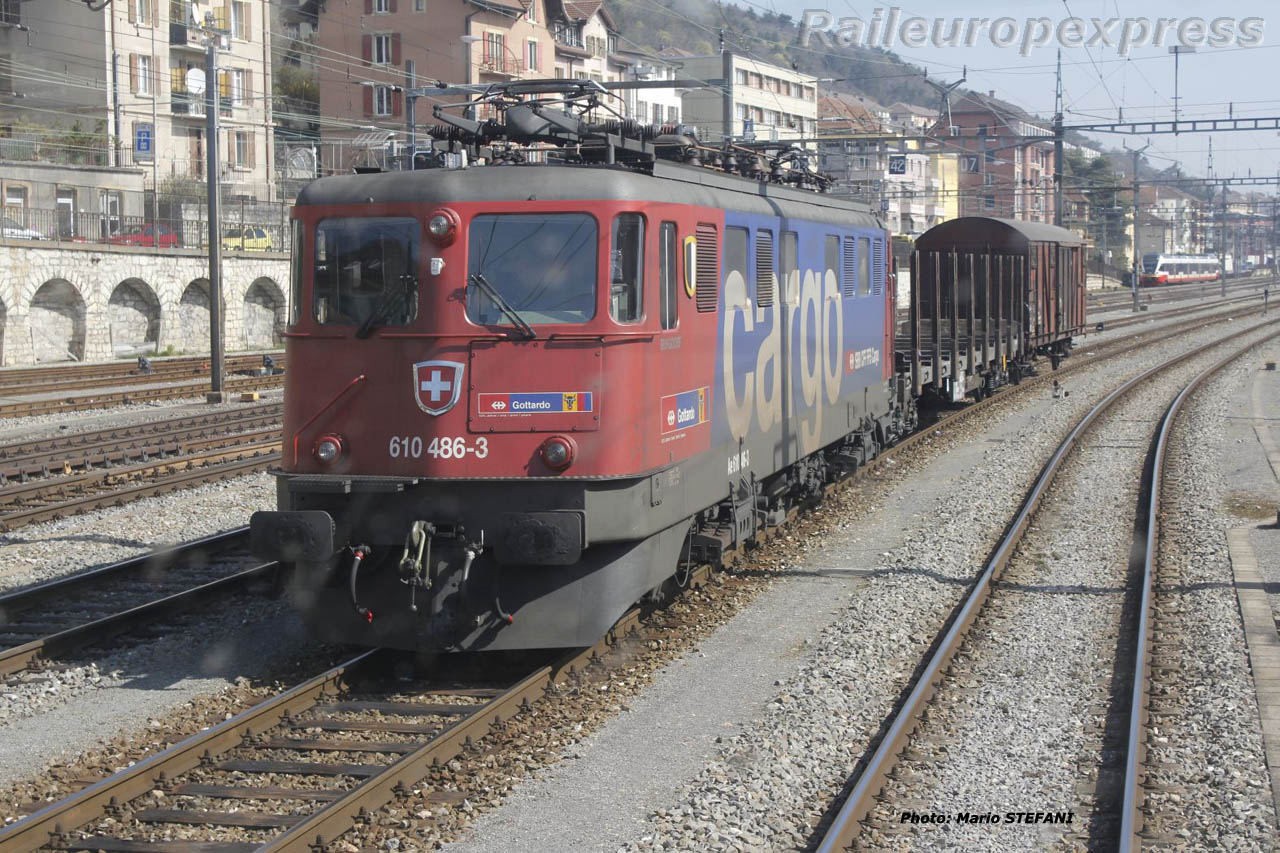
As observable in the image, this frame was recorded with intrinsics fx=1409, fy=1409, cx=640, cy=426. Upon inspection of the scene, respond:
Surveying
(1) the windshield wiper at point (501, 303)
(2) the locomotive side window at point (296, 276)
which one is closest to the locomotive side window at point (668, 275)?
(1) the windshield wiper at point (501, 303)

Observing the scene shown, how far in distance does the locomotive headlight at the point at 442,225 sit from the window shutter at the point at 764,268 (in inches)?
125

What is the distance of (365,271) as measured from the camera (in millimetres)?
8734

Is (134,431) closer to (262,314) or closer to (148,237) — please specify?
(148,237)

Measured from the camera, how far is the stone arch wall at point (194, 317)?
3984 cm

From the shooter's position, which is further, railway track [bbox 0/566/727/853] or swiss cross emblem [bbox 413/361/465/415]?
swiss cross emblem [bbox 413/361/465/415]

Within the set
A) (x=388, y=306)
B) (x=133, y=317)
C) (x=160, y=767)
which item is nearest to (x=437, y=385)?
(x=388, y=306)

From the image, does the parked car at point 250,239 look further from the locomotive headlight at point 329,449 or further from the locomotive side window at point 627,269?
the locomotive side window at point 627,269

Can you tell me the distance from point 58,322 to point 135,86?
20.9m

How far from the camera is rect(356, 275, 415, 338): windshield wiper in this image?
8586 millimetres

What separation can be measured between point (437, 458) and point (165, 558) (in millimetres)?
4749

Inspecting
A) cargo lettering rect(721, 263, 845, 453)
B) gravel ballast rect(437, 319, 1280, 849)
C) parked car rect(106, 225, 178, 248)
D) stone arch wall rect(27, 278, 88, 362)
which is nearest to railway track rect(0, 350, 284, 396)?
stone arch wall rect(27, 278, 88, 362)

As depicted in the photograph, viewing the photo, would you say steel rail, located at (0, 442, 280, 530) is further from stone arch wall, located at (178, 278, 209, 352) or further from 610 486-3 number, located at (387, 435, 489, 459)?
stone arch wall, located at (178, 278, 209, 352)

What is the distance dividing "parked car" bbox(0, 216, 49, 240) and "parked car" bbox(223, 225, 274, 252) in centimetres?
723

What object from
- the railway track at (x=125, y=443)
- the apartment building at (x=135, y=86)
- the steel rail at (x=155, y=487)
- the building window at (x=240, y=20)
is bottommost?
the steel rail at (x=155, y=487)
